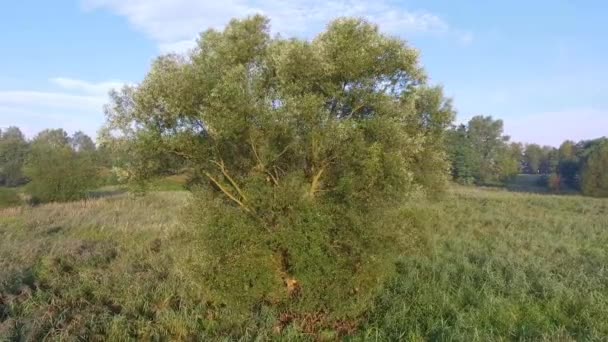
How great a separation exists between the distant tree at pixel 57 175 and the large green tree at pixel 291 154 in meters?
36.0

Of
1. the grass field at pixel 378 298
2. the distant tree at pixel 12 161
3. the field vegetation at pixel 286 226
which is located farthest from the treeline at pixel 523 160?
the distant tree at pixel 12 161

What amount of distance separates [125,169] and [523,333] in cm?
1094

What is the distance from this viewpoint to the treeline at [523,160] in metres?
74.1

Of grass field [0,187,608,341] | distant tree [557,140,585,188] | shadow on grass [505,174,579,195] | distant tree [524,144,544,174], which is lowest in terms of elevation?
grass field [0,187,608,341]

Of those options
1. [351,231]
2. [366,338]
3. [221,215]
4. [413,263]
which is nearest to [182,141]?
[221,215]

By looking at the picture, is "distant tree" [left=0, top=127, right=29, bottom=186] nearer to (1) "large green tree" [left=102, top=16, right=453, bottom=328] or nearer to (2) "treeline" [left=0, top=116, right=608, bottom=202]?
(2) "treeline" [left=0, top=116, right=608, bottom=202]

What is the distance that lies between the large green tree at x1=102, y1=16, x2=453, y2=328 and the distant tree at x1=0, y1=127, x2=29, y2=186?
7588cm

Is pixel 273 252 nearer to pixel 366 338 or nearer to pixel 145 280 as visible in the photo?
pixel 366 338

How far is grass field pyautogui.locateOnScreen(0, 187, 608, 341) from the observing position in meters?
10.7

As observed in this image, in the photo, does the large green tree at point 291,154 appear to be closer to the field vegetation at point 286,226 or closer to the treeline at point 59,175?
the field vegetation at point 286,226

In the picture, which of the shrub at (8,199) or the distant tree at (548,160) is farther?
the distant tree at (548,160)

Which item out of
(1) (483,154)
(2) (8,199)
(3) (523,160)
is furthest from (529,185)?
(2) (8,199)

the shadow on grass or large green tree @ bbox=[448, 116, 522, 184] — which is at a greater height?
large green tree @ bbox=[448, 116, 522, 184]

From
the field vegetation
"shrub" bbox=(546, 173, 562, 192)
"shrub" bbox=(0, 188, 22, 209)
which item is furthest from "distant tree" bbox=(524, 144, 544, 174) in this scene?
the field vegetation
